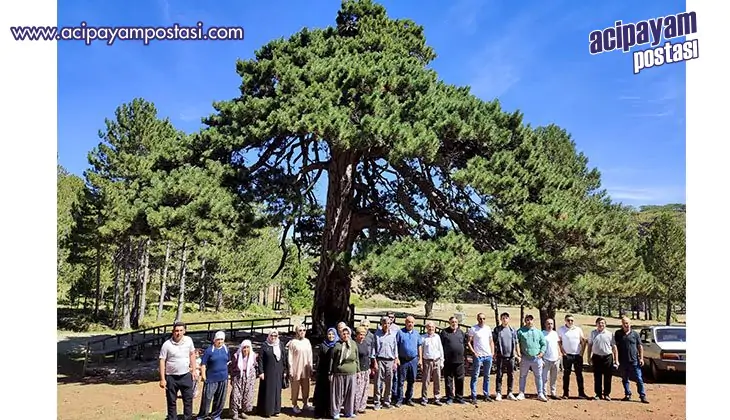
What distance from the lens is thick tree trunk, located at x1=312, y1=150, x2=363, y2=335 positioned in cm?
1410

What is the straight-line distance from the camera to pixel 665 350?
11188 mm

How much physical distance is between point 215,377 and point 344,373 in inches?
70.6

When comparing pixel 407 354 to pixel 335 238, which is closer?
pixel 407 354

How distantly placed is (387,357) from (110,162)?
898 inches

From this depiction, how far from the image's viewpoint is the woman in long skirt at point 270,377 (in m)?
7.40

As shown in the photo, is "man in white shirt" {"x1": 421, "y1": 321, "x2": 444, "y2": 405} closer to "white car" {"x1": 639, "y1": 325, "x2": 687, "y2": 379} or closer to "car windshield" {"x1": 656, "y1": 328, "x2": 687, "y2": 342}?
"white car" {"x1": 639, "y1": 325, "x2": 687, "y2": 379}

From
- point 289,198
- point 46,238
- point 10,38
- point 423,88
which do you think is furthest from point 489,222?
point 10,38

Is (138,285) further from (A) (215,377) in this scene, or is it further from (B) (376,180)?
(A) (215,377)

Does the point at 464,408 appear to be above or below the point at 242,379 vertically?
below

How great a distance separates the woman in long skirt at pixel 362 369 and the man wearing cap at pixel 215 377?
Result: 1935mm

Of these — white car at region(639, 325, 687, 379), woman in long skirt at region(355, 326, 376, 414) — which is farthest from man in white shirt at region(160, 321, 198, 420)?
white car at region(639, 325, 687, 379)

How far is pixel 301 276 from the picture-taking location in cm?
3734

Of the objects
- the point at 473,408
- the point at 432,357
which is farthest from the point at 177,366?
the point at 473,408

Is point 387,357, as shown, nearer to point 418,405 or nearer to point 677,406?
point 418,405
